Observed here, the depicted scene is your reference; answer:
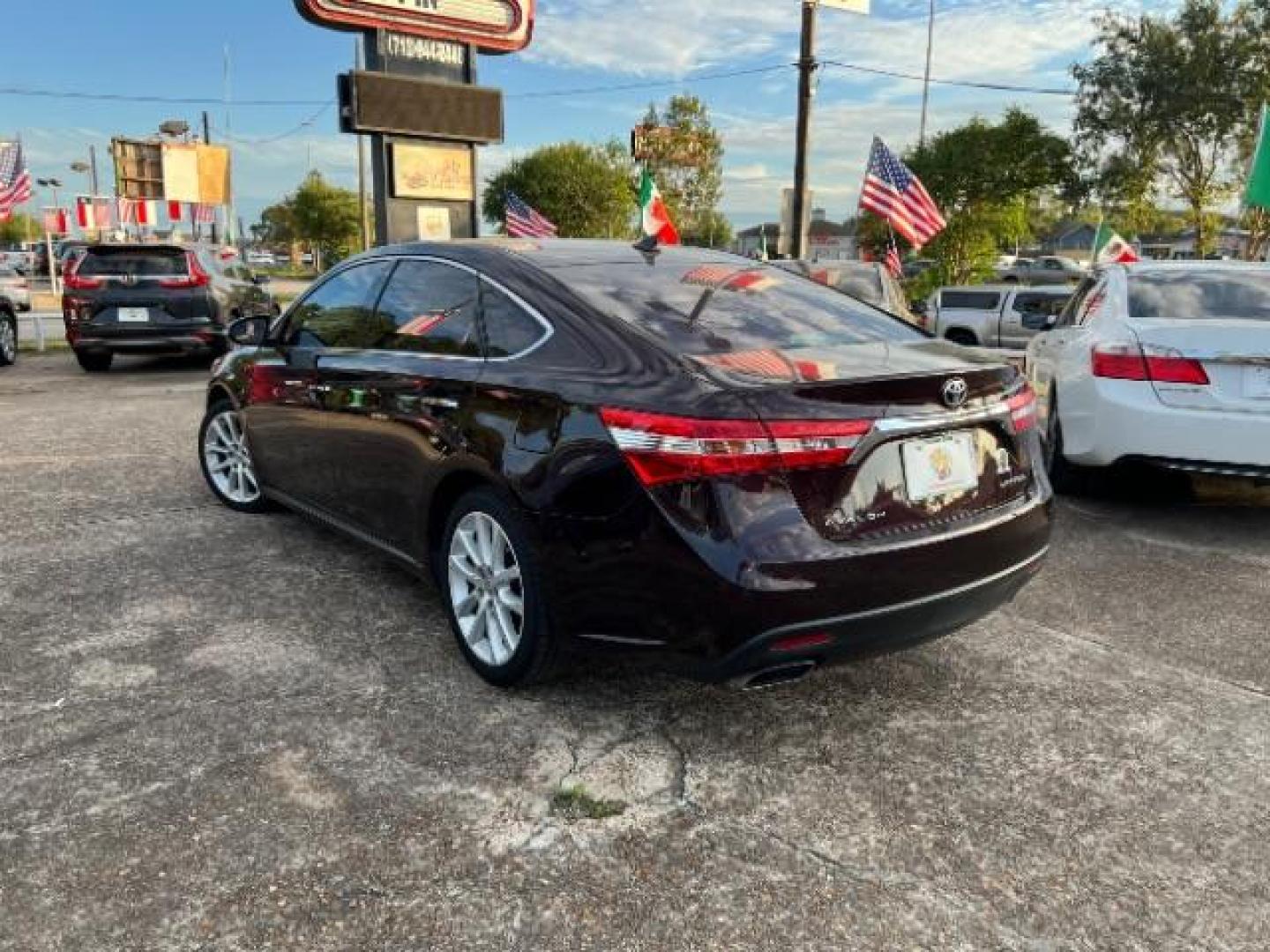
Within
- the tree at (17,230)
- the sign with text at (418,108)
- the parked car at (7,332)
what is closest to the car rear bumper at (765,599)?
the parked car at (7,332)

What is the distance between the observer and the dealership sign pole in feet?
49.2

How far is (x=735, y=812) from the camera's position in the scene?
2.63m

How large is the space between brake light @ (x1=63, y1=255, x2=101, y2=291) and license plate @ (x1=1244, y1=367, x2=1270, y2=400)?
11.2m

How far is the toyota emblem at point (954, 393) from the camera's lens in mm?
2848

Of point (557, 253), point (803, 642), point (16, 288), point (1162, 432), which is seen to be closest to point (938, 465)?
point (803, 642)

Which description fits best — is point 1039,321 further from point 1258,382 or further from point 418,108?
point 418,108

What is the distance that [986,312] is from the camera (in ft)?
61.0

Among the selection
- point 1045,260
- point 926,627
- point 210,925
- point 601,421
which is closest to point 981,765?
point 926,627

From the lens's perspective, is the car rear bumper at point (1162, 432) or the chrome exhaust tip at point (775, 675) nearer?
the chrome exhaust tip at point (775, 675)

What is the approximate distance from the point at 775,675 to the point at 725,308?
1.29 meters

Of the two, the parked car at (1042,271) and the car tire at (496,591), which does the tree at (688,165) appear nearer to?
the parked car at (1042,271)

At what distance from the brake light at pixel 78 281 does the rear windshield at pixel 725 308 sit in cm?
991

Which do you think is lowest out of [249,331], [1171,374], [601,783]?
[601,783]

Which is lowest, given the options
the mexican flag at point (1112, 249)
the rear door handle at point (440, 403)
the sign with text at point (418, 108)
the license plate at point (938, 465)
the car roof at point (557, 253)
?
the license plate at point (938, 465)
